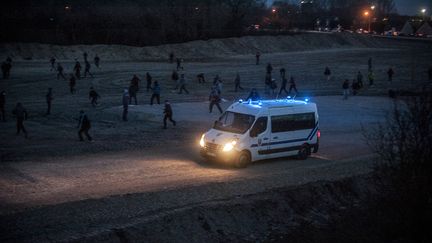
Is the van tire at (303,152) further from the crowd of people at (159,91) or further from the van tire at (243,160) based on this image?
the crowd of people at (159,91)

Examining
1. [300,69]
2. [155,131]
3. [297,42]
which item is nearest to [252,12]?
[297,42]

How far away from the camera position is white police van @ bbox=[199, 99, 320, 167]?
64.7 feet

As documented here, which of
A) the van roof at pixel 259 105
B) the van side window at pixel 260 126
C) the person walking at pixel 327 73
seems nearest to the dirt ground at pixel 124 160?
the van side window at pixel 260 126

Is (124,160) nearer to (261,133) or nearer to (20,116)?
(261,133)

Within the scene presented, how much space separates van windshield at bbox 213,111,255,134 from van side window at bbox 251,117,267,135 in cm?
18

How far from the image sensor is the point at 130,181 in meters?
17.4

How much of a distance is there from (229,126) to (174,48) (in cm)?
5474

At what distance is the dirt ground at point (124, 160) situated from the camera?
46.2 ft

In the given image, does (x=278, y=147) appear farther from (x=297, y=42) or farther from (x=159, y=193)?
(x=297, y=42)

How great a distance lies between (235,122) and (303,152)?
310cm

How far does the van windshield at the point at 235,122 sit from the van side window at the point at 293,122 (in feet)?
3.21

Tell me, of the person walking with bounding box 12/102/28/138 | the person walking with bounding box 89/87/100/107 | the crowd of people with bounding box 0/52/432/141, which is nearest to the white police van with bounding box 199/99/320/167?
the crowd of people with bounding box 0/52/432/141

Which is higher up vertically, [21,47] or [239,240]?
[21,47]

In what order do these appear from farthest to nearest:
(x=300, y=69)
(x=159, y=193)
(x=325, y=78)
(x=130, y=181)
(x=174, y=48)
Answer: (x=174, y=48), (x=300, y=69), (x=325, y=78), (x=130, y=181), (x=159, y=193)
